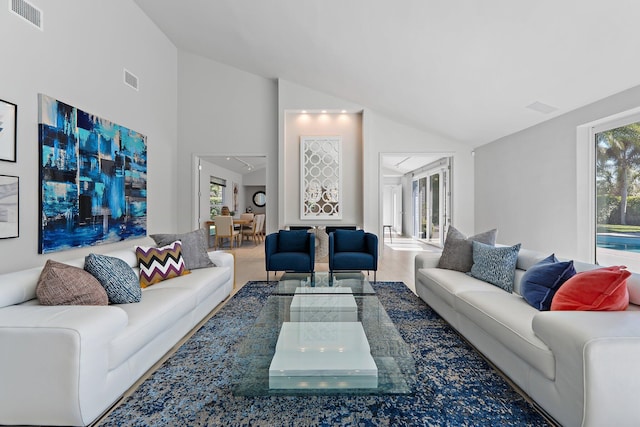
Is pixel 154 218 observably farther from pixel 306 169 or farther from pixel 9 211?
pixel 306 169

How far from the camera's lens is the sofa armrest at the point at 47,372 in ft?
4.81

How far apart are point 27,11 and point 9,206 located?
1754 millimetres

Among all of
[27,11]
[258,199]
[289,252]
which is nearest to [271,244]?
[289,252]

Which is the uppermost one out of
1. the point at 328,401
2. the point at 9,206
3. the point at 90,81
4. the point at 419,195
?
the point at 90,81

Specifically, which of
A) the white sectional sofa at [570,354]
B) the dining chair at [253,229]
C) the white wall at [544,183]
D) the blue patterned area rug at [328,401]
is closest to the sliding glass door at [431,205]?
the white wall at [544,183]

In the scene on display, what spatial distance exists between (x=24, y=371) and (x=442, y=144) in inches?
252

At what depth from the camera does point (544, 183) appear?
14.1ft

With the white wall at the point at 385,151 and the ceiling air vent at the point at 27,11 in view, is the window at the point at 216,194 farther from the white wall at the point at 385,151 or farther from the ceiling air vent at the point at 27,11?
the ceiling air vent at the point at 27,11

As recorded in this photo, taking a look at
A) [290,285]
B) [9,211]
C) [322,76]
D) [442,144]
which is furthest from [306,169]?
[9,211]

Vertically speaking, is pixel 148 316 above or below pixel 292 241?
below

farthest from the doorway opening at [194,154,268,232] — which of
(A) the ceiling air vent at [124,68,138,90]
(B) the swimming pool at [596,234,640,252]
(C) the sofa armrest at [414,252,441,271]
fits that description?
(B) the swimming pool at [596,234,640,252]

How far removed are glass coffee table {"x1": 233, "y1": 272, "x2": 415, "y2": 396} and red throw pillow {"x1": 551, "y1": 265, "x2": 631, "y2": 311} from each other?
3.20 feet

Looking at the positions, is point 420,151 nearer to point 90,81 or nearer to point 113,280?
point 90,81

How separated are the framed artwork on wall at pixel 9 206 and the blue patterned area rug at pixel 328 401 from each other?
1.76 meters
